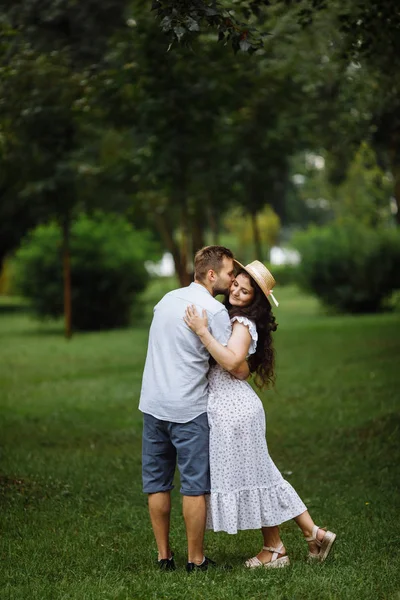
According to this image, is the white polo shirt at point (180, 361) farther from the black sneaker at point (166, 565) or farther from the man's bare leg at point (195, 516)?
the black sneaker at point (166, 565)

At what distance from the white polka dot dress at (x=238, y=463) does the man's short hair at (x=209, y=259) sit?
0.32 m

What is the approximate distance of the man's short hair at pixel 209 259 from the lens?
5.50m

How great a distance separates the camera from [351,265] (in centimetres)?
2905

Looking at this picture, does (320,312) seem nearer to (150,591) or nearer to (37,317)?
(37,317)

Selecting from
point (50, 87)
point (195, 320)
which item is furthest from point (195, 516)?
point (50, 87)

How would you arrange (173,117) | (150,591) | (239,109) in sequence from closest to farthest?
(150,591)
(173,117)
(239,109)

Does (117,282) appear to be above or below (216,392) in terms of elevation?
below

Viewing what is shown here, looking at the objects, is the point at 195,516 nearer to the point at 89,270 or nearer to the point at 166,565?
the point at 166,565

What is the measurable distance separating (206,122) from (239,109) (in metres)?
2.37

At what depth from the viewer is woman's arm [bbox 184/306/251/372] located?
5.27 metres

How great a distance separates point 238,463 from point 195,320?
0.85m

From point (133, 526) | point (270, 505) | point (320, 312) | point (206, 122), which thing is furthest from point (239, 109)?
point (320, 312)

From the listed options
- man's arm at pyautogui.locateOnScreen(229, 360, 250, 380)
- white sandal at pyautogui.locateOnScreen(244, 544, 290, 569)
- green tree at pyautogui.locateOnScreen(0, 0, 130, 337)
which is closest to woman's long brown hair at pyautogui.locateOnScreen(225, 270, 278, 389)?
man's arm at pyautogui.locateOnScreen(229, 360, 250, 380)

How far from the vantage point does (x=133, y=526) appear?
7000 millimetres
